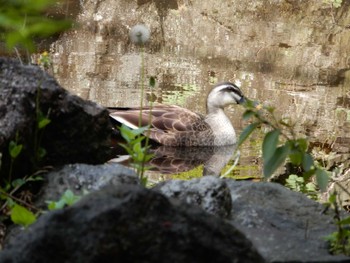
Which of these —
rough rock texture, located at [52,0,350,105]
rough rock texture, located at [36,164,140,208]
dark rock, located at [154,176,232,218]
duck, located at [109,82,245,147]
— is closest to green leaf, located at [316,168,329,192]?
dark rock, located at [154,176,232,218]

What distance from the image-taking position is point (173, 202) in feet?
8.21

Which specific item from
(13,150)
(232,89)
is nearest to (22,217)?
(13,150)

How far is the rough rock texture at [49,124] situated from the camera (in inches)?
141

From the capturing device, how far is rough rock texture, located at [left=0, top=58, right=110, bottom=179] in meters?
3.59

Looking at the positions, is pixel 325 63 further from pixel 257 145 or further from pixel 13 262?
pixel 13 262

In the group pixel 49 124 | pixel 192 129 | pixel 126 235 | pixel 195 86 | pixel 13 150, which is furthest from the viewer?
pixel 195 86

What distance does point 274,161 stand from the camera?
306 centimetres

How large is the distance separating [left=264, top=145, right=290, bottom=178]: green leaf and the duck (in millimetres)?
5790

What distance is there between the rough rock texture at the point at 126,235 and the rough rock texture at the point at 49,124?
1.21 m

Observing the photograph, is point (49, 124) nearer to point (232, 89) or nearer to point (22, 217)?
point (22, 217)

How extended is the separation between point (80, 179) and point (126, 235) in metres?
1.26

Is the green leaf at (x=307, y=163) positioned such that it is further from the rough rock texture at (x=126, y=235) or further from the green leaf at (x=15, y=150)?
the green leaf at (x=15, y=150)

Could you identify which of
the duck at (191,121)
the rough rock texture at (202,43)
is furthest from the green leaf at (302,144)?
the rough rock texture at (202,43)

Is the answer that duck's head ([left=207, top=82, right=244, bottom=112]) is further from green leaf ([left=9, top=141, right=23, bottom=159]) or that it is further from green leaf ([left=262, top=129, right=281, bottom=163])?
green leaf ([left=262, top=129, right=281, bottom=163])
